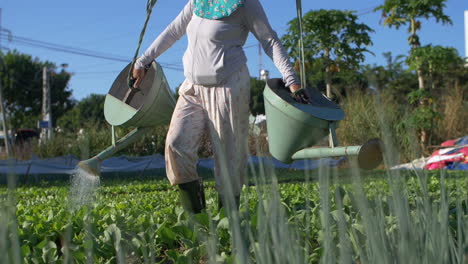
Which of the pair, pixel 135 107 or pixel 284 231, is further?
pixel 135 107

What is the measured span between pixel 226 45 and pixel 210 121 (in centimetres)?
40

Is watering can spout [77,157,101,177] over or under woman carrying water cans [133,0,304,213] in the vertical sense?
under

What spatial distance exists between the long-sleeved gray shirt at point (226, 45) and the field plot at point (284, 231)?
2.29ft

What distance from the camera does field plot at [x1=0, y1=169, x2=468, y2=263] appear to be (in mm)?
822

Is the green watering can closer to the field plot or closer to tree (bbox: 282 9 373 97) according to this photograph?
the field plot

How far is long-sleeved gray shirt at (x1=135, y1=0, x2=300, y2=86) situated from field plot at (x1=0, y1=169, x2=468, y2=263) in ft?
2.29

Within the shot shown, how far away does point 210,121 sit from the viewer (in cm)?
287

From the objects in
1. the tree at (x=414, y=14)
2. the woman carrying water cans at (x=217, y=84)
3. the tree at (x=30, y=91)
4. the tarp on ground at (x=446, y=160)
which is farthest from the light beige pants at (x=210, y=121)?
the tree at (x=30, y=91)

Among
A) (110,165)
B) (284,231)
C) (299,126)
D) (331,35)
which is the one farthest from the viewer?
(331,35)

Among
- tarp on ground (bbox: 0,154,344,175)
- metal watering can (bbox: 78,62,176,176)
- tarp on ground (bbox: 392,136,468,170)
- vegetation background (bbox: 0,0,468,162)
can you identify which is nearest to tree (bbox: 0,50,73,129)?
vegetation background (bbox: 0,0,468,162)

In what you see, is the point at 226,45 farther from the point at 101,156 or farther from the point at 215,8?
the point at 101,156

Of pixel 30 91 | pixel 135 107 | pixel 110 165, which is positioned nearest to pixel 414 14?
pixel 110 165

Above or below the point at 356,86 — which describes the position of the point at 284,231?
below

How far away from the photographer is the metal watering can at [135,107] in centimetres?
302
